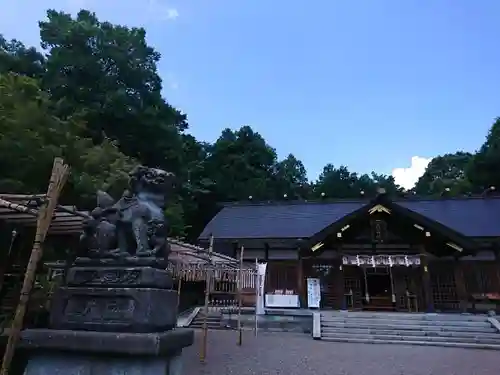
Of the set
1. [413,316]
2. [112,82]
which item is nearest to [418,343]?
[413,316]

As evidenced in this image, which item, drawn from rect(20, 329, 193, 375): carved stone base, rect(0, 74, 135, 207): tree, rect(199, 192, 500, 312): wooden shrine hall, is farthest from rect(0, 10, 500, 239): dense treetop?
rect(199, 192, 500, 312): wooden shrine hall

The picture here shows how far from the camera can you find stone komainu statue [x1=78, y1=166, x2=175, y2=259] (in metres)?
4.50

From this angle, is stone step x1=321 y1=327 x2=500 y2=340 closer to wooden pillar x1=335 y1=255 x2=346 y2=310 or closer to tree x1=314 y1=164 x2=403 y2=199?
wooden pillar x1=335 y1=255 x2=346 y2=310

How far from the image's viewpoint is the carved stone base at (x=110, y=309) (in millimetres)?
4020

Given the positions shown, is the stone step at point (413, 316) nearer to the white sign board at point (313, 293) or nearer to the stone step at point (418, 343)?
the stone step at point (418, 343)

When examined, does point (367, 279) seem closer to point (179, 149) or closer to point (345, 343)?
point (345, 343)

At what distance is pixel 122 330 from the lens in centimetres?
399

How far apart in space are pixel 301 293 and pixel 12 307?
536 inches

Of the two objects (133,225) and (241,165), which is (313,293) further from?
(241,165)

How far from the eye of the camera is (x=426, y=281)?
16.9 meters

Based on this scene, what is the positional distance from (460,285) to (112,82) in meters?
23.8

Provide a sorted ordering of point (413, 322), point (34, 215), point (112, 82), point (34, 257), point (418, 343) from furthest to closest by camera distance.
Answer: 1. point (112, 82)
2. point (413, 322)
3. point (418, 343)
4. point (34, 215)
5. point (34, 257)

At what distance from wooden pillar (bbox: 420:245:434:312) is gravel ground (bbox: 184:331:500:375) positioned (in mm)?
6034

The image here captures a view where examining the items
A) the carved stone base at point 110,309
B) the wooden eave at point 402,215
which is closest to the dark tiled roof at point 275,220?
the wooden eave at point 402,215
